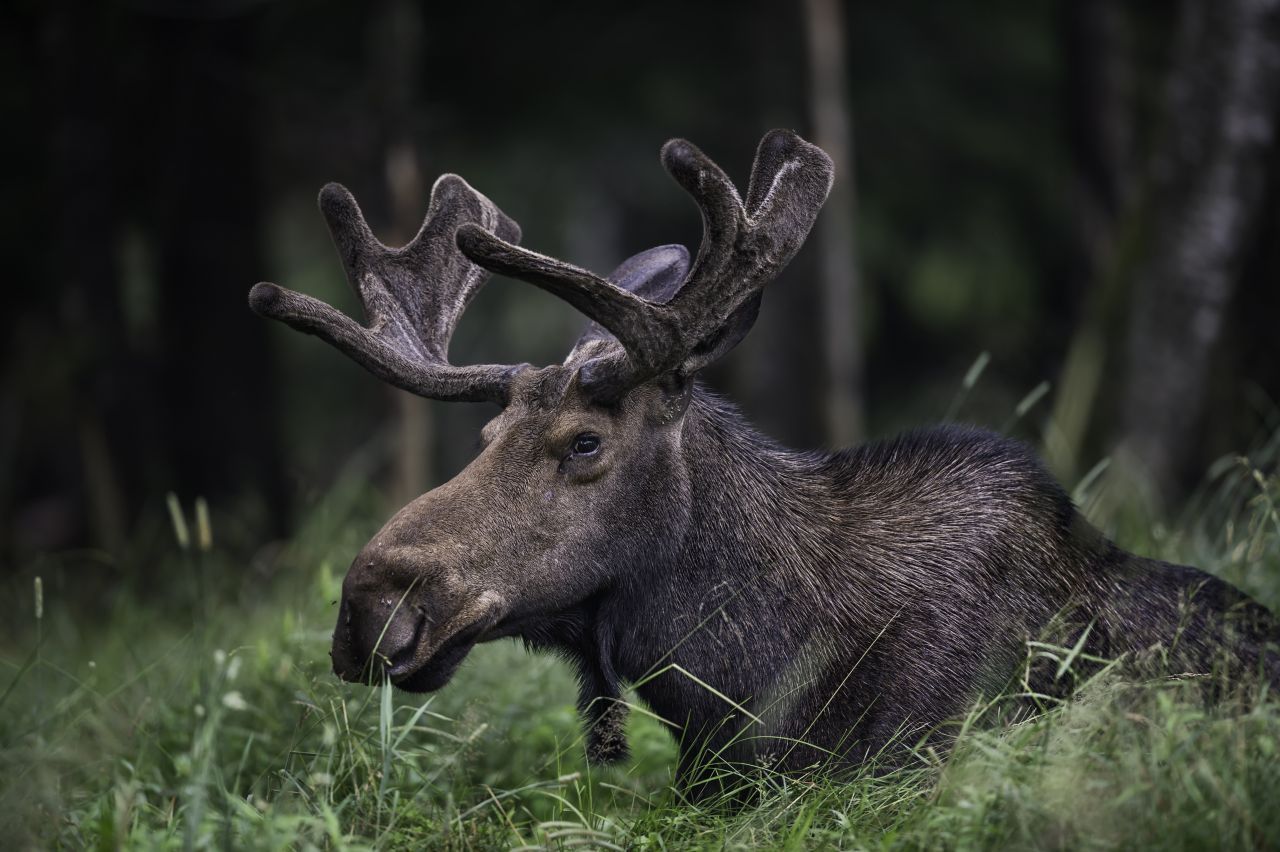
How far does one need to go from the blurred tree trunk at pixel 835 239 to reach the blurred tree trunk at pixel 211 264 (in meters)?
4.42

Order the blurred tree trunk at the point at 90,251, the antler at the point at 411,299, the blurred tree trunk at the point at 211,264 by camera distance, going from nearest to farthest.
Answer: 1. the antler at the point at 411,299
2. the blurred tree trunk at the point at 90,251
3. the blurred tree trunk at the point at 211,264

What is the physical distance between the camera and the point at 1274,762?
294cm

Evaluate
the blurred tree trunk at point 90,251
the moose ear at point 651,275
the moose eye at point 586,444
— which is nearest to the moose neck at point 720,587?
the moose eye at point 586,444

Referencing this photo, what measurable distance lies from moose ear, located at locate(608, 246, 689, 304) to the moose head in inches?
11.5

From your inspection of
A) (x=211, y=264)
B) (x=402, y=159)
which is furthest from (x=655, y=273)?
(x=211, y=264)

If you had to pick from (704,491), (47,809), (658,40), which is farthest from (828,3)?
(47,809)

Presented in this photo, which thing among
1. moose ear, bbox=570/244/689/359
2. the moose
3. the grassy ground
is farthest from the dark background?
moose ear, bbox=570/244/689/359

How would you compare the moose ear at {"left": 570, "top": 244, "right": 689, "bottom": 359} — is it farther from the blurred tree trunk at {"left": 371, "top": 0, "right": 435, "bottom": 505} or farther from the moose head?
the blurred tree trunk at {"left": 371, "top": 0, "right": 435, "bottom": 505}

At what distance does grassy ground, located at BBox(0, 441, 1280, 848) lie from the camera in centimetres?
295

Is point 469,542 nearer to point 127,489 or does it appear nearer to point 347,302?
point 127,489

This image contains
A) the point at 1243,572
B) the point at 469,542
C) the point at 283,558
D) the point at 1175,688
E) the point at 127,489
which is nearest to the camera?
the point at 1175,688

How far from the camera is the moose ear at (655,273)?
14.6 feet

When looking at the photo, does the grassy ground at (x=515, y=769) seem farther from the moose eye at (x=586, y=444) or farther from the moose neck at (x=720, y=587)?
the moose eye at (x=586, y=444)

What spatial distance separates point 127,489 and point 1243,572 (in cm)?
887
